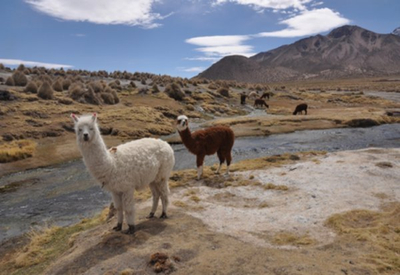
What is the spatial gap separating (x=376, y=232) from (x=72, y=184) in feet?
37.8

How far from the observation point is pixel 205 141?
39.2 feet

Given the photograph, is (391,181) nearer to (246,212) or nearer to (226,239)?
(246,212)

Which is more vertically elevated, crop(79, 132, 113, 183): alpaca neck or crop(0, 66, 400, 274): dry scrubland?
crop(79, 132, 113, 183): alpaca neck

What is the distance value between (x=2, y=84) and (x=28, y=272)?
94.6ft

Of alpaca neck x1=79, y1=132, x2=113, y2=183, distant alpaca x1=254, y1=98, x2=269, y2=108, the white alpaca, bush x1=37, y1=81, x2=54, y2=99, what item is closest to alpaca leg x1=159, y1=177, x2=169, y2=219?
the white alpaca

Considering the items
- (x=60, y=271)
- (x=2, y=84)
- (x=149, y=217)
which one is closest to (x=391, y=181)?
(x=149, y=217)

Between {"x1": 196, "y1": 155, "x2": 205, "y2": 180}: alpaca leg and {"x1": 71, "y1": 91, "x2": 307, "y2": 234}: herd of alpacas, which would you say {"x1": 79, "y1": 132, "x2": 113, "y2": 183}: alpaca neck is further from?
{"x1": 196, "y1": 155, "x2": 205, "y2": 180}: alpaca leg

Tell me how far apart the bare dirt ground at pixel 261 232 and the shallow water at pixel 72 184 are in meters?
2.17

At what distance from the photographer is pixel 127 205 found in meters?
6.94

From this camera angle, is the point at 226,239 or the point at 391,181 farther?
the point at 391,181

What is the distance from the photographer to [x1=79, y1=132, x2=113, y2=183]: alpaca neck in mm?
6344

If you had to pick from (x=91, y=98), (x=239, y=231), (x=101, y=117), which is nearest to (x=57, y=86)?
(x=91, y=98)

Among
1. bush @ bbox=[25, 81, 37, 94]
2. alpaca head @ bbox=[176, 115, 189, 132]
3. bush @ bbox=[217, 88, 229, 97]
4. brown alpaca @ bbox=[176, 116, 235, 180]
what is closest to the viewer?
alpaca head @ bbox=[176, 115, 189, 132]

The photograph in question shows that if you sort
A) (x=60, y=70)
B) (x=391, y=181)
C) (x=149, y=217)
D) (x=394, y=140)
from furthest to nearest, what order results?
(x=60, y=70) < (x=394, y=140) < (x=391, y=181) < (x=149, y=217)
